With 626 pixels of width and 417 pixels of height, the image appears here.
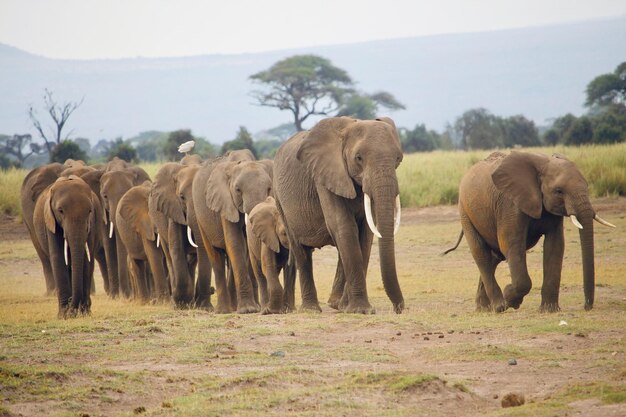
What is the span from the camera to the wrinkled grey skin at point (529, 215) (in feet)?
41.3

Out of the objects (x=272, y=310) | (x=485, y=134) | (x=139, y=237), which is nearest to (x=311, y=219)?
(x=272, y=310)

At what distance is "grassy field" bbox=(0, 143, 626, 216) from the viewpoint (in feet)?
91.4

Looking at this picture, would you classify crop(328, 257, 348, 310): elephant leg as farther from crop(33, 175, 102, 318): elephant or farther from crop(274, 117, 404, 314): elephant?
crop(33, 175, 102, 318): elephant

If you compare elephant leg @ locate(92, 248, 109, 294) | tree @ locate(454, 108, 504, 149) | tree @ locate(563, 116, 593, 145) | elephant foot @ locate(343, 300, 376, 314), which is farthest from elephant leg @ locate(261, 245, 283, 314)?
tree @ locate(454, 108, 504, 149)

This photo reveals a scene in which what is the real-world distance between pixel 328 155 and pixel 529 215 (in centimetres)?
216

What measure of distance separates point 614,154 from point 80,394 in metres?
22.8

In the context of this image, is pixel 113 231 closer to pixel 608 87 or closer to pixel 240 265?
pixel 240 265

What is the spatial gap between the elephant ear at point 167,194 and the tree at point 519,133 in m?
38.4

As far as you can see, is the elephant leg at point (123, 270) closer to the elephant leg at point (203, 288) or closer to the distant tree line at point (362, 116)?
the elephant leg at point (203, 288)

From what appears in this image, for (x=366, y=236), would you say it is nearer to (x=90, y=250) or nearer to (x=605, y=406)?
(x=90, y=250)

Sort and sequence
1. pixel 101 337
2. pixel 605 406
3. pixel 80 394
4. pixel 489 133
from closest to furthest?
pixel 605 406
pixel 80 394
pixel 101 337
pixel 489 133

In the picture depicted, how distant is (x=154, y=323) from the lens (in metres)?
12.7

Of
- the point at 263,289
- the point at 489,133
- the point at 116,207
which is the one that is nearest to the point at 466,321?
the point at 263,289

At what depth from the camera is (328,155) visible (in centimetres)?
1314
